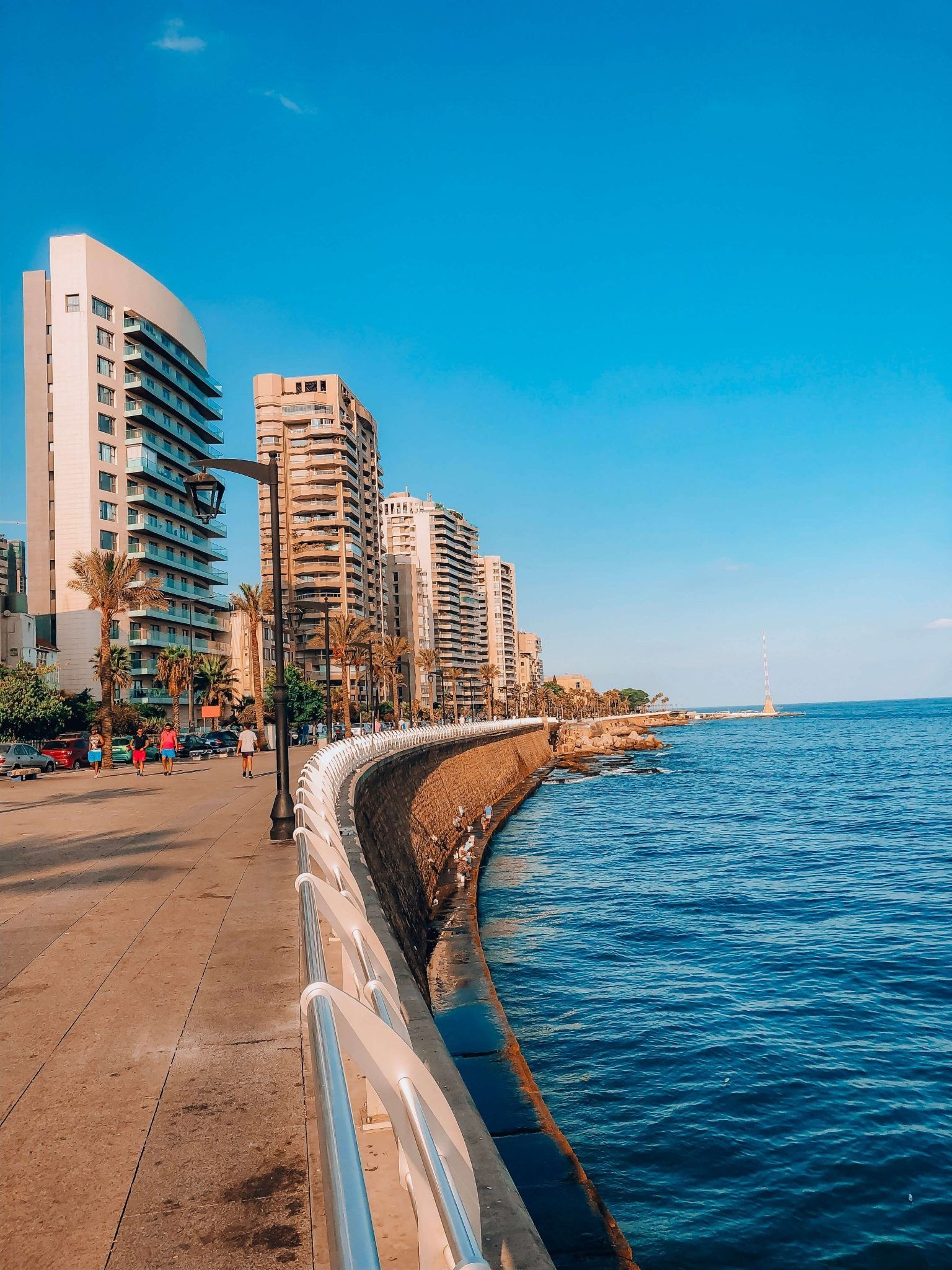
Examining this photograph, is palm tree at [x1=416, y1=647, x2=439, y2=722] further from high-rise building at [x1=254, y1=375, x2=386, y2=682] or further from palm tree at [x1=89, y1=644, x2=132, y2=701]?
palm tree at [x1=89, y1=644, x2=132, y2=701]

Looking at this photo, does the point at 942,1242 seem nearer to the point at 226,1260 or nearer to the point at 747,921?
the point at 226,1260

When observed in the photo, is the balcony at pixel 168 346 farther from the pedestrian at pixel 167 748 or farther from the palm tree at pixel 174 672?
the pedestrian at pixel 167 748

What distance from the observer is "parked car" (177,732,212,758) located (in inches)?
1930

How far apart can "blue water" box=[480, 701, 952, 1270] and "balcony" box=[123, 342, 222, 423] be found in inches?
2151

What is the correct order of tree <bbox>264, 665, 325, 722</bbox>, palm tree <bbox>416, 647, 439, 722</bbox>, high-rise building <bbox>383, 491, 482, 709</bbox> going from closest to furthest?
tree <bbox>264, 665, 325, 722</bbox>, palm tree <bbox>416, 647, 439, 722</bbox>, high-rise building <bbox>383, 491, 482, 709</bbox>

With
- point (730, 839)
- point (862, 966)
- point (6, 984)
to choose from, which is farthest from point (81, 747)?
point (6, 984)

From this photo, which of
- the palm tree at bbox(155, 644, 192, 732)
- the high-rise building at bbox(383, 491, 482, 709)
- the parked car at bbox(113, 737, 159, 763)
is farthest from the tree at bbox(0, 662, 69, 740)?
the high-rise building at bbox(383, 491, 482, 709)

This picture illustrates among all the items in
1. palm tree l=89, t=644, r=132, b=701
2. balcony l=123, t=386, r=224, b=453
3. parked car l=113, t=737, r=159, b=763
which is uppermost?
balcony l=123, t=386, r=224, b=453

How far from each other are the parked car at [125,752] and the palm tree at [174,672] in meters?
17.0

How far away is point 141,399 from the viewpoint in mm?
70125

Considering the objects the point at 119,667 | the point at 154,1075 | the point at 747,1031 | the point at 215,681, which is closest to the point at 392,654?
the point at 215,681

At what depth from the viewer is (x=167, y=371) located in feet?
243

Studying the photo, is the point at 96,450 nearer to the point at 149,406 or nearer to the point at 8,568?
the point at 149,406

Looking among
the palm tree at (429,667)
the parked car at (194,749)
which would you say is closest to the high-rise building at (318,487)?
the palm tree at (429,667)
